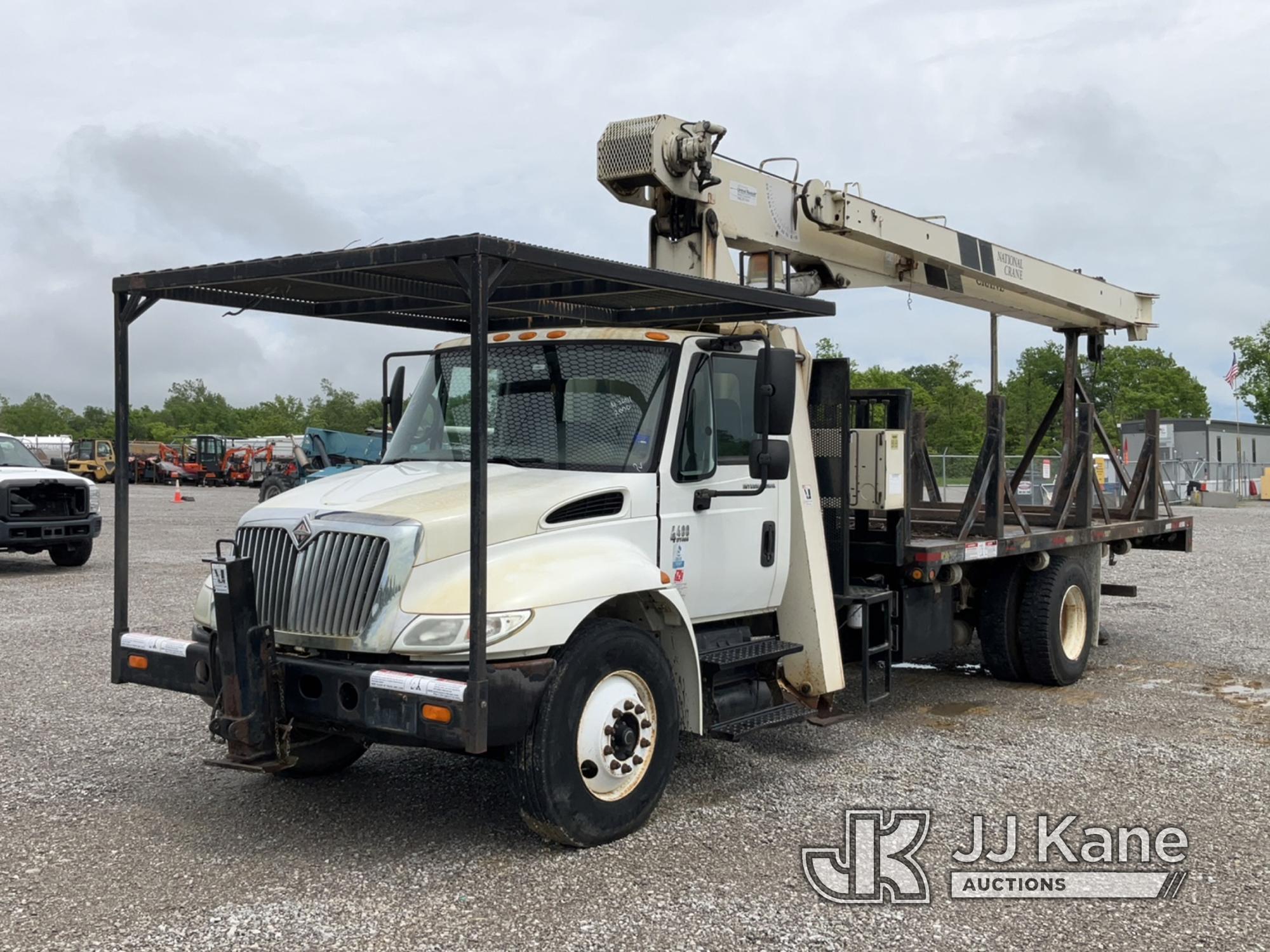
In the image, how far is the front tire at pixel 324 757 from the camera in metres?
6.31

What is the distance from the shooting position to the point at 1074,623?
966 centimetres

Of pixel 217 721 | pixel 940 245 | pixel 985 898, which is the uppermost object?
pixel 940 245

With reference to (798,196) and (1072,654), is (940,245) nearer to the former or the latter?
(798,196)

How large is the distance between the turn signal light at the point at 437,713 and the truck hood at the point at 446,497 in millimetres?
665

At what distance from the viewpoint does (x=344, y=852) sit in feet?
17.6

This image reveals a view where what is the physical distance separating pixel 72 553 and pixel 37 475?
4.58 feet

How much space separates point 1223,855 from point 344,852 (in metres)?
3.92

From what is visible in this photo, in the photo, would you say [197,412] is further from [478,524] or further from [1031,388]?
[478,524]

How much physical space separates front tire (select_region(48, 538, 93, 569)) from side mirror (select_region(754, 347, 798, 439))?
13.7 metres

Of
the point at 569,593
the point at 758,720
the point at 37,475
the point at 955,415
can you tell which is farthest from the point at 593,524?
the point at 955,415

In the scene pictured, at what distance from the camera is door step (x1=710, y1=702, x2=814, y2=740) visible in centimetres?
608

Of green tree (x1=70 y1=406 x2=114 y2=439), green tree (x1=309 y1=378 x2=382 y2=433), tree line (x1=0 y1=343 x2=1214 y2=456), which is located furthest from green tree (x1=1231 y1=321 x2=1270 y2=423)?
green tree (x1=70 y1=406 x2=114 y2=439)

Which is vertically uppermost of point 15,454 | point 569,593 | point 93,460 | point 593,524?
point 93,460

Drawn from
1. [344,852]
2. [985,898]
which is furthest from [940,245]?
[344,852]
